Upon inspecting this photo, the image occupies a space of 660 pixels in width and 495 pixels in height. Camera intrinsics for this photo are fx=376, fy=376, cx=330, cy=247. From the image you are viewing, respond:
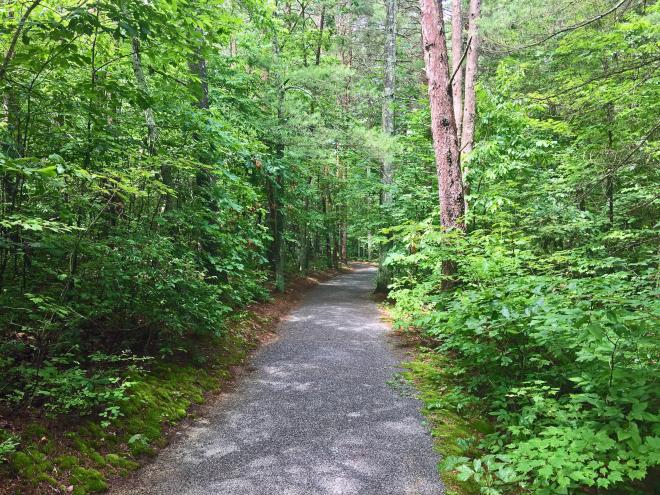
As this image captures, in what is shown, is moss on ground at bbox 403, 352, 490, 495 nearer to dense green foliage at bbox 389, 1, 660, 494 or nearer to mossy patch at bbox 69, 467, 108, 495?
dense green foliage at bbox 389, 1, 660, 494

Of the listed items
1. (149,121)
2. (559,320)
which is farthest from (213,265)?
(559,320)

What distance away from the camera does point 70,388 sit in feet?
11.6

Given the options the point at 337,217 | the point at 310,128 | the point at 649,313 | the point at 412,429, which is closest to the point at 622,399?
the point at 649,313

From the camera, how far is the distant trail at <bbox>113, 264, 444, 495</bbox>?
331 centimetres

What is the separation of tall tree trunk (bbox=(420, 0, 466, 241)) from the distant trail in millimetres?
2605

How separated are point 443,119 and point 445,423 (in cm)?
472

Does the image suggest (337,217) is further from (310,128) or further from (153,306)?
(153,306)

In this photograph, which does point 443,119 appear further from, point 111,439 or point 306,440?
point 111,439

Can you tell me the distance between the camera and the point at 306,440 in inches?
159

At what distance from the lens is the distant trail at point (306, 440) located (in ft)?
10.9

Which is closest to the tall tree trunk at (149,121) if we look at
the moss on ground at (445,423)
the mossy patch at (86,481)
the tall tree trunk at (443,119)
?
the mossy patch at (86,481)

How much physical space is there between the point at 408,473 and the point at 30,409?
351 cm

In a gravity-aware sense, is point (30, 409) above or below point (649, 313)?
below

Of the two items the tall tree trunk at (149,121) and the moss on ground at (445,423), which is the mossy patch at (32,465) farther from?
the tall tree trunk at (149,121)
